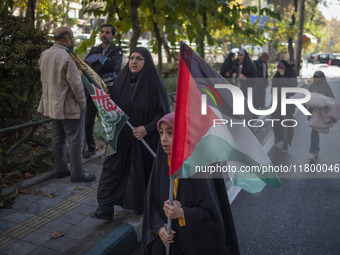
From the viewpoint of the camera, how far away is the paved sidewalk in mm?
3891

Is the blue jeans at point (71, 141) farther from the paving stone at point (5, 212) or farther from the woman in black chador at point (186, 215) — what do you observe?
the woman in black chador at point (186, 215)

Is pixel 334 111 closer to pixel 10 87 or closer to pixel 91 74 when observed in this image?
pixel 91 74

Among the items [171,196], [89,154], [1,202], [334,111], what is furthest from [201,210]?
[334,111]

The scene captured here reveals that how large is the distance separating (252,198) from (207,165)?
3.34 m

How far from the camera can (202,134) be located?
2.70 meters

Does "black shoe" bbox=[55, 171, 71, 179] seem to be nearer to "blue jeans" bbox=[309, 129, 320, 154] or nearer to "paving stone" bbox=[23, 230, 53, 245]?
"paving stone" bbox=[23, 230, 53, 245]

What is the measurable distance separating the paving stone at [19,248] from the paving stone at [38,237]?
0.07 metres

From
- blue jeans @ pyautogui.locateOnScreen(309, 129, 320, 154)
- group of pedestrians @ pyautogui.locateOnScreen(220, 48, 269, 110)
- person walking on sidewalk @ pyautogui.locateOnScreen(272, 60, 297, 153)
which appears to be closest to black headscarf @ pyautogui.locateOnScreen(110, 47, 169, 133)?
blue jeans @ pyautogui.locateOnScreen(309, 129, 320, 154)

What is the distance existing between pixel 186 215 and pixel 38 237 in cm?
205

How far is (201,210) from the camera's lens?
2.74 m

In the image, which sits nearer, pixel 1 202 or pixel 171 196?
pixel 171 196

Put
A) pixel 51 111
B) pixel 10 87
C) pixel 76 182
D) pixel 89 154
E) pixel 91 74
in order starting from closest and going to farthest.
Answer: pixel 91 74 < pixel 51 111 < pixel 76 182 < pixel 10 87 < pixel 89 154

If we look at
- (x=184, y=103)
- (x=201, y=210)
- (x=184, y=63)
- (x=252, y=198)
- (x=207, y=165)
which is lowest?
(x=252, y=198)

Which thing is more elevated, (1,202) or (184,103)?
(184,103)
